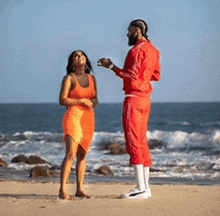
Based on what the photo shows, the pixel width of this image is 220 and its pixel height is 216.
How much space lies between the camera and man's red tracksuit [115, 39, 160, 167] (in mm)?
5258

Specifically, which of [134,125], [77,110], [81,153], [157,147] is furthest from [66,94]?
[157,147]

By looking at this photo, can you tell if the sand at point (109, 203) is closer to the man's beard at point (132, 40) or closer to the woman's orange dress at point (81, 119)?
the woman's orange dress at point (81, 119)

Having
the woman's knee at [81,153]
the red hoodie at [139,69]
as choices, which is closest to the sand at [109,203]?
the woman's knee at [81,153]

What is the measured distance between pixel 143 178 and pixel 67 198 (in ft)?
2.68

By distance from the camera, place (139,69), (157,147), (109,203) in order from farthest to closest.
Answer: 1. (157,147)
2. (139,69)
3. (109,203)

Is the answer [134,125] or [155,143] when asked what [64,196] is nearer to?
[134,125]

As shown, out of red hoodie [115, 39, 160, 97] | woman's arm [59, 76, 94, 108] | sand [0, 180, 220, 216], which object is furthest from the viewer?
woman's arm [59, 76, 94, 108]

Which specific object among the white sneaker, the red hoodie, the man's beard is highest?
the man's beard

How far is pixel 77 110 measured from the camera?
537 cm

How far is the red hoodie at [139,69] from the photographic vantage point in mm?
5238

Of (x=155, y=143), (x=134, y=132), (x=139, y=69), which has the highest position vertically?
(x=139, y=69)

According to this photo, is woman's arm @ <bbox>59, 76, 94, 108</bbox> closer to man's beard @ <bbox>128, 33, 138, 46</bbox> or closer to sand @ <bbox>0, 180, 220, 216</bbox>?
man's beard @ <bbox>128, 33, 138, 46</bbox>

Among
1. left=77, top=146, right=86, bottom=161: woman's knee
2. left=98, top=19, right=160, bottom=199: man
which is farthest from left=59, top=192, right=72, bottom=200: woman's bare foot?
left=98, top=19, right=160, bottom=199: man

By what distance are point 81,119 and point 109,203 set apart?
0.92m
